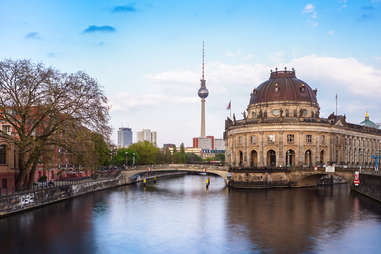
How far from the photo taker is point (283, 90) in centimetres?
10562

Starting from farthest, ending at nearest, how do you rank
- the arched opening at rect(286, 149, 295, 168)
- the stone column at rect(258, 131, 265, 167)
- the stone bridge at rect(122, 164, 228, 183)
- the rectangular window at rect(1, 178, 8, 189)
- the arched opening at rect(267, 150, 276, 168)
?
1. the arched opening at rect(267, 150, 276, 168)
2. the stone column at rect(258, 131, 265, 167)
3. the arched opening at rect(286, 149, 295, 168)
4. the stone bridge at rect(122, 164, 228, 183)
5. the rectangular window at rect(1, 178, 8, 189)

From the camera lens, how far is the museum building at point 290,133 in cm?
9425

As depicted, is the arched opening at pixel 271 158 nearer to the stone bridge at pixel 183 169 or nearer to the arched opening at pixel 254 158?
the arched opening at pixel 254 158

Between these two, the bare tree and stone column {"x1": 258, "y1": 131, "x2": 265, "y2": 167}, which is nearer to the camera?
the bare tree

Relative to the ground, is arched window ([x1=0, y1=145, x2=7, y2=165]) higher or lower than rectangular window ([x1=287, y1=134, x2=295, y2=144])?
lower

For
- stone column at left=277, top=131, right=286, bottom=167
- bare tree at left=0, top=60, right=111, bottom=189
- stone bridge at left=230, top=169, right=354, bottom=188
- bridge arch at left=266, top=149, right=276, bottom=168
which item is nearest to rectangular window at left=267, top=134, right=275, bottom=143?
stone column at left=277, top=131, right=286, bottom=167

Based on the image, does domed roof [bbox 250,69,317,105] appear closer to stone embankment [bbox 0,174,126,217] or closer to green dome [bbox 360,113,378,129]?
stone embankment [bbox 0,174,126,217]

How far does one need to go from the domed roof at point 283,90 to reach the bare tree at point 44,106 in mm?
59032

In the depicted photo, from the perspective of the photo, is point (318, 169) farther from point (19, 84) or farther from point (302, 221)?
point (19, 84)

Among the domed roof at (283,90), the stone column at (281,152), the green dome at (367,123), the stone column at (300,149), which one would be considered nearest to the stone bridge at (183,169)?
the stone column at (281,152)

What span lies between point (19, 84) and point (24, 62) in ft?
9.89

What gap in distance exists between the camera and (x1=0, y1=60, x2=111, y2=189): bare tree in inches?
2010

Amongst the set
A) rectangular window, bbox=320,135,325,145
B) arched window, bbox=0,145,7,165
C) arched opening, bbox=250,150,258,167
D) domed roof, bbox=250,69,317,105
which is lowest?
arched opening, bbox=250,150,258,167

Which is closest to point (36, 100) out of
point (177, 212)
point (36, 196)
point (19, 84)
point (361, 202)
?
point (19, 84)
